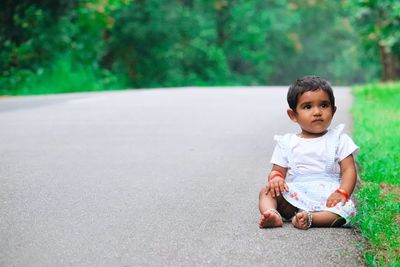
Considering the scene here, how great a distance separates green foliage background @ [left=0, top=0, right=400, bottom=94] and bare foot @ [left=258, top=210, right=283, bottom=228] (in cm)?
1016

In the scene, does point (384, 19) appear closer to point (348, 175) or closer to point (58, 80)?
point (58, 80)

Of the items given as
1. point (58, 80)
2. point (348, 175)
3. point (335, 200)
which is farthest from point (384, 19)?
point (335, 200)

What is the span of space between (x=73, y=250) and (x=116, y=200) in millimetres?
1343

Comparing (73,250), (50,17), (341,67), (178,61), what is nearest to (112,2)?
(50,17)

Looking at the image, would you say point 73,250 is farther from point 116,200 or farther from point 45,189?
point 45,189

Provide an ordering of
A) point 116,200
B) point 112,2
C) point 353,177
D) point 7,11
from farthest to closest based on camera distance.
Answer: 1. point 112,2
2. point 7,11
3. point 116,200
4. point 353,177

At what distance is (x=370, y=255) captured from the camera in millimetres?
3879

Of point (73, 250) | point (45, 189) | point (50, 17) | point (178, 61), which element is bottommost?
point (178, 61)

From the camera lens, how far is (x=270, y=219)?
Answer: 14.7ft

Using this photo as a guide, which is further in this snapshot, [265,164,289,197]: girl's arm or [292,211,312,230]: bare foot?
[265,164,289,197]: girl's arm

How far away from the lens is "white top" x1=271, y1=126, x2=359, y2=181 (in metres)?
4.86

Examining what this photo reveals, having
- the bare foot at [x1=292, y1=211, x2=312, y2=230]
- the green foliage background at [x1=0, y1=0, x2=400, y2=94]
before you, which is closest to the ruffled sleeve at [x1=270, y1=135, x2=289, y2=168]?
the bare foot at [x1=292, y1=211, x2=312, y2=230]

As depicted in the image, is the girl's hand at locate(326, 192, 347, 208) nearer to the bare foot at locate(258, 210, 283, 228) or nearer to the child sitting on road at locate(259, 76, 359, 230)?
the child sitting on road at locate(259, 76, 359, 230)

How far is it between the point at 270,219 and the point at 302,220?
0.19 meters
